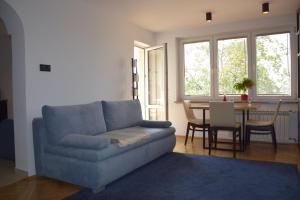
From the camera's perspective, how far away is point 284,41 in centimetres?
496

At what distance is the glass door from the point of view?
5.31 m

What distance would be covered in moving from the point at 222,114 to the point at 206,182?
1.51m

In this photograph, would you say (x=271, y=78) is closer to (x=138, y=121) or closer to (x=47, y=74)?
(x=138, y=121)

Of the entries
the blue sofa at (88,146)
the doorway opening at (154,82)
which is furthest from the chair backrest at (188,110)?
the blue sofa at (88,146)

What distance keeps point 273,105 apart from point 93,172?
392cm

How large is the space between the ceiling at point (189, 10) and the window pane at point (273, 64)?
508 mm

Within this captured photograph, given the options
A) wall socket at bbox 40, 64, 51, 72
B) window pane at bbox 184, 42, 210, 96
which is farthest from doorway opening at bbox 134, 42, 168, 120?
wall socket at bbox 40, 64, 51, 72

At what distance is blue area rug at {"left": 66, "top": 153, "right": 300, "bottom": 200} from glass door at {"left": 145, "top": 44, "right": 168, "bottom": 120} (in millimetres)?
1870

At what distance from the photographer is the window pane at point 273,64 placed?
4.95 metres

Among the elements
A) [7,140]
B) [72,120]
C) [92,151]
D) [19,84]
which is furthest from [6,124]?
[92,151]

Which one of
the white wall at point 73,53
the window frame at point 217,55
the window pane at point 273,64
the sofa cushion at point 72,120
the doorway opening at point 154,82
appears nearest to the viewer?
the sofa cushion at point 72,120

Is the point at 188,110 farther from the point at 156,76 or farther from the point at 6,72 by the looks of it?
the point at 6,72

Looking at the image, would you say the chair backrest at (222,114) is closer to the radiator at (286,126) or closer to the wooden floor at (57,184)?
the wooden floor at (57,184)

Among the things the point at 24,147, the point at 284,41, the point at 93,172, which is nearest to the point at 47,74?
the point at 24,147
